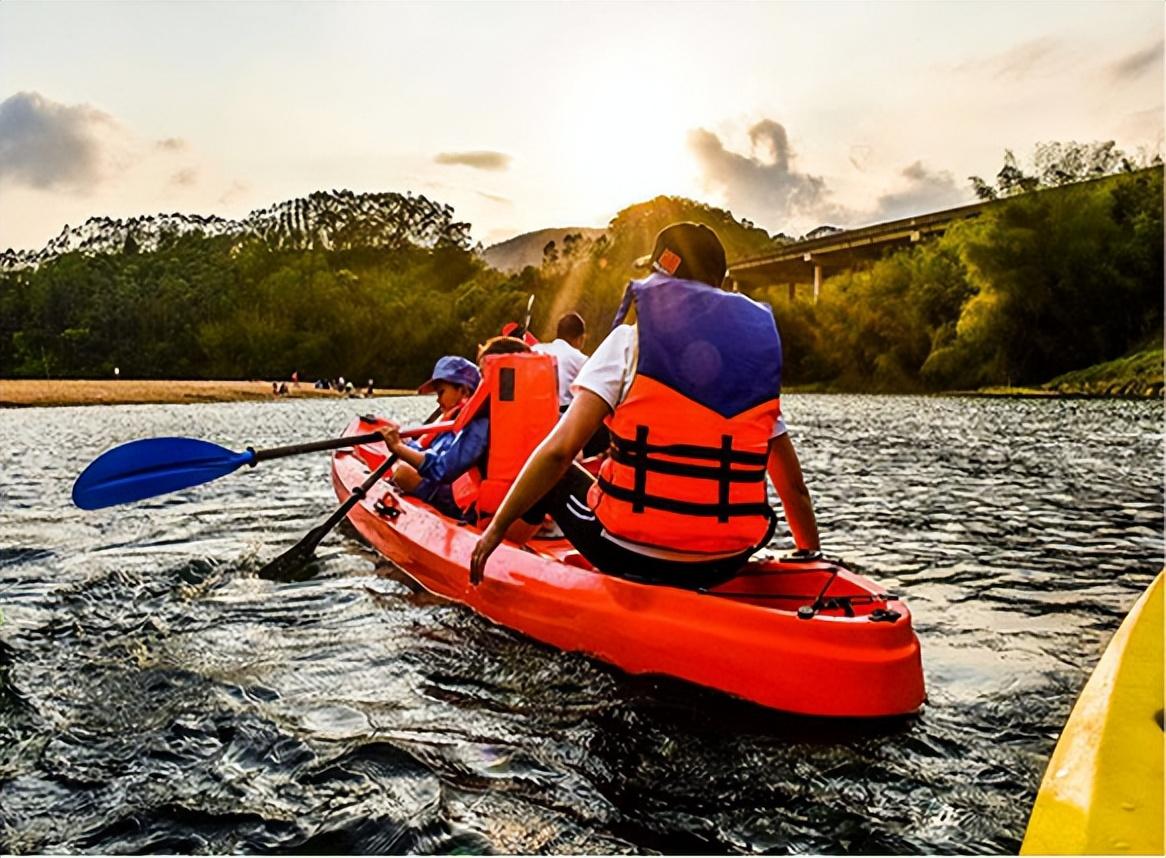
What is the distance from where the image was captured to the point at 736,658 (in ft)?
9.79

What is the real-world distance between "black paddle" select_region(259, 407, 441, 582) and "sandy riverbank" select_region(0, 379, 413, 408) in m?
30.8

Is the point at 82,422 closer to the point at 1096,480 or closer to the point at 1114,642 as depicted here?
the point at 1096,480

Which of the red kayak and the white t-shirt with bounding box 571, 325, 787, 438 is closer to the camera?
the red kayak

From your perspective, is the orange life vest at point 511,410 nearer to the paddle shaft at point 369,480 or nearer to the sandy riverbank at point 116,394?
the paddle shaft at point 369,480

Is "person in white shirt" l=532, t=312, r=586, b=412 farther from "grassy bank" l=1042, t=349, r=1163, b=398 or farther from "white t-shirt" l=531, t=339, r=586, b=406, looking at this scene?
"grassy bank" l=1042, t=349, r=1163, b=398

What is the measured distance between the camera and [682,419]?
3.02 metres

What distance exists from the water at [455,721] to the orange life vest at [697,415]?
1.95 ft

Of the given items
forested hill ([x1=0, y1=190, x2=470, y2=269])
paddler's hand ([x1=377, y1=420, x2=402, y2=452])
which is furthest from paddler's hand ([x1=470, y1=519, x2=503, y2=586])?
forested hill ([x1=0, y1=190, x2=470, y2=269])

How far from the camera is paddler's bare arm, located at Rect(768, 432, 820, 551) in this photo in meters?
3.47

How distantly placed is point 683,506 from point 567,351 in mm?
3630

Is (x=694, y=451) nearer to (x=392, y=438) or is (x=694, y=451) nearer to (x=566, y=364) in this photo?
(x=392, y=438)

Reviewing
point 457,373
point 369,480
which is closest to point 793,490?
point 457,373

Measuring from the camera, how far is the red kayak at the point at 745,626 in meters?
2.83

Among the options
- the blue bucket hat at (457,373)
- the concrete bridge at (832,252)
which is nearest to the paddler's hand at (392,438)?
the blue bucket hat at (457,373)
